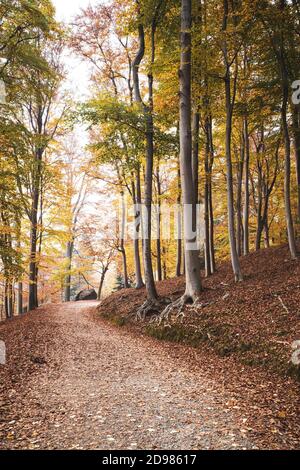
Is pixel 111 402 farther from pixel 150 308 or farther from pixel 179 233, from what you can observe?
pixel 179 233

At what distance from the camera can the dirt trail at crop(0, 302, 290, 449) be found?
3781 millimetres

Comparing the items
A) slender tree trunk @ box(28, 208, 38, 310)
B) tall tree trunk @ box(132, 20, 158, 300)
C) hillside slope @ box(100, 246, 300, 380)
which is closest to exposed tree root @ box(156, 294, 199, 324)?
hillside slope @ box(100, 246, 300, 380)

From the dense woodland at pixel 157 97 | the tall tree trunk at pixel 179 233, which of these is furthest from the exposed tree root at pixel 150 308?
the tall tree trunk at pixel 179 233

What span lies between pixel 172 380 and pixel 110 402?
1438 mm

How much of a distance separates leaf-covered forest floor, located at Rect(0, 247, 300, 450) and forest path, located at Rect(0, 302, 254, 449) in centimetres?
2

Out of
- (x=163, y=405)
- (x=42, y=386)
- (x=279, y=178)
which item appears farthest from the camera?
(x=279, y=178)

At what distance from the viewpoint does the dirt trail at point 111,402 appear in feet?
12.4

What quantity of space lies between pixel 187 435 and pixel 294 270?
295 inches

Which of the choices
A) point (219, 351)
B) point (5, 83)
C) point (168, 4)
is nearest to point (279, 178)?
point (168, 4)

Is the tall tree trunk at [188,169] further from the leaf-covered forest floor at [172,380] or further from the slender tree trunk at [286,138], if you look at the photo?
the slender tree trunk at [286,138]

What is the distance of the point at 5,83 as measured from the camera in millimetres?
9953

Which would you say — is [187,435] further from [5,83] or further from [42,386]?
[5,83]

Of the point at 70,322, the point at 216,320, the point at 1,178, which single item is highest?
the point at 1,178

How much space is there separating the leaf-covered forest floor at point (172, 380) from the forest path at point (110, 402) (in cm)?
2
